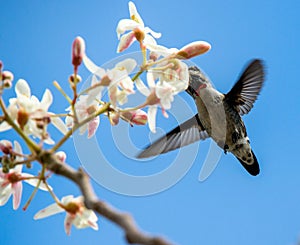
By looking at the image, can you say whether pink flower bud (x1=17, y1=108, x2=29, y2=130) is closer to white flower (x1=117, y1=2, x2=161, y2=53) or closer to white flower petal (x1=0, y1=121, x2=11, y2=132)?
white flower petal (x1=0, y1=121, x2=11, y2=132)

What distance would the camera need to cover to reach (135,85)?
1.46 m

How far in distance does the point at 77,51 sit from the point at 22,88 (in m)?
0.25

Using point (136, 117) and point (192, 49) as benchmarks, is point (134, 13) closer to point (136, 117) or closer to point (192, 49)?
point (192, 49)

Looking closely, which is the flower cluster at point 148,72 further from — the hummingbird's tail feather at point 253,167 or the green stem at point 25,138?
the hummingbird's tail feather at point 253,167

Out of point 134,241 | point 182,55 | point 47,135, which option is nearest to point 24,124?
point 47,135

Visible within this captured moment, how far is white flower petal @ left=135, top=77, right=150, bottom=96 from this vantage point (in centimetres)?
140

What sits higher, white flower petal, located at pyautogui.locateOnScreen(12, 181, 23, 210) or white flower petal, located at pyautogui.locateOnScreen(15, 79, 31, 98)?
white flower petal, located at pyautogui.locateOnScreen(15, 79, 31, 98)

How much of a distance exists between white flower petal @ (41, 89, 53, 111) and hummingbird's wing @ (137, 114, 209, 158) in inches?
61.8

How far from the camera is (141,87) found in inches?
56.4

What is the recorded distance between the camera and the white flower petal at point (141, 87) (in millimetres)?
1396

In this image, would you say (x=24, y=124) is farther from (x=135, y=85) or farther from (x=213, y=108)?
(x=213, y=108)

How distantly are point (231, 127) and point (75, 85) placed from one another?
2210 millimetres

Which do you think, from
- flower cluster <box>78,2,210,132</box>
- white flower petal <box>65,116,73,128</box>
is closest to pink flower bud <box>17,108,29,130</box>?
flower cluster <box>78,2,210,132</box>

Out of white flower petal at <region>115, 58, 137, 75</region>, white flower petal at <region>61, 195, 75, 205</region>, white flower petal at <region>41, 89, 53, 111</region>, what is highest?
white flower petal at <region>115, 58, 137, 75</region>
